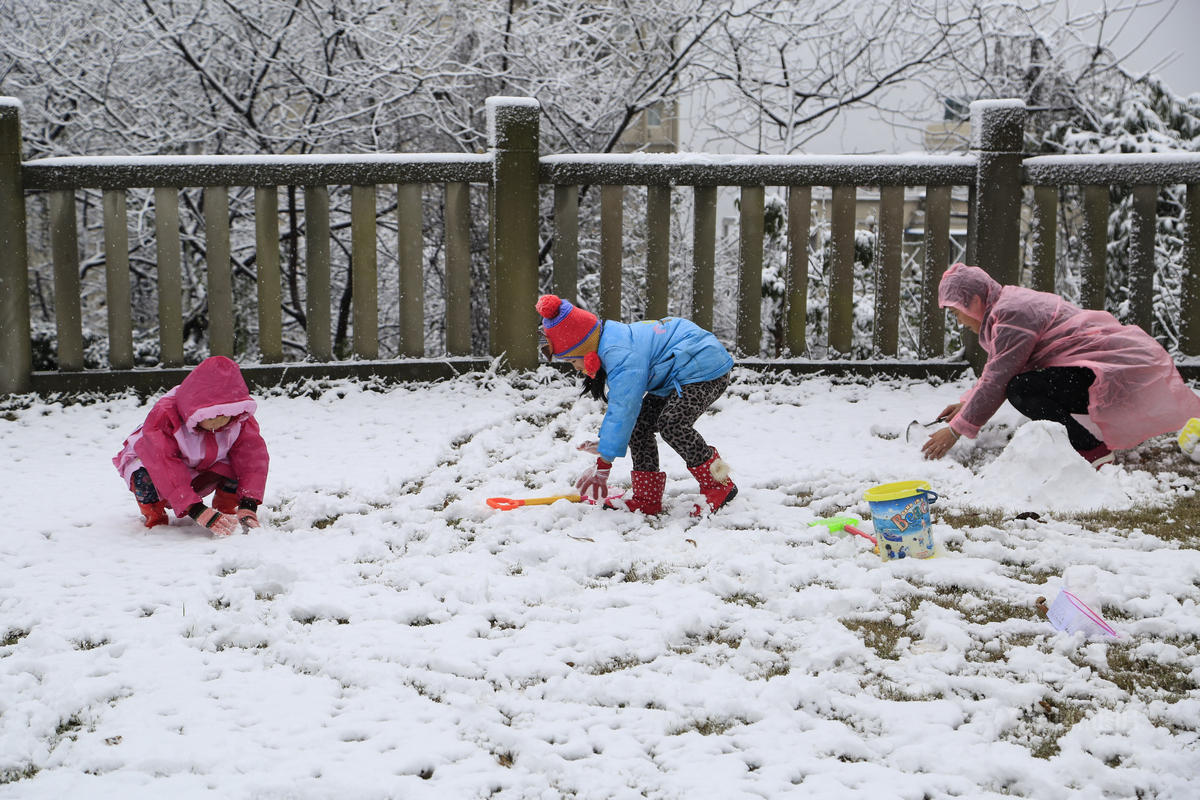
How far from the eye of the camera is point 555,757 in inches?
90.7

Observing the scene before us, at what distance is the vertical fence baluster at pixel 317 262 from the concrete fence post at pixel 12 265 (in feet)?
4.72

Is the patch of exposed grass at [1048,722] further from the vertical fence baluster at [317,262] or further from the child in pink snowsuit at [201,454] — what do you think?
the vertical fence baluster at [317,262]

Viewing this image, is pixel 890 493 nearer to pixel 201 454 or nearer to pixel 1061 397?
pixel 1061 397

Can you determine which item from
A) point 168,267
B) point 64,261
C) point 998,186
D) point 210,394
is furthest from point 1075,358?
point 64,261

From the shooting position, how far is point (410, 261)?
5836 mm

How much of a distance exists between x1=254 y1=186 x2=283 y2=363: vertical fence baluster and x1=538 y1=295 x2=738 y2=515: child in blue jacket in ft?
7.72

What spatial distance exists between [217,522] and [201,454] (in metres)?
0.28

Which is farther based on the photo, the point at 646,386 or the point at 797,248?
the point at 797,248

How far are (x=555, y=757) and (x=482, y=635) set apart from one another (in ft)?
2.44

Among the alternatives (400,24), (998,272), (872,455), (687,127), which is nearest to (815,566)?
(872,455)

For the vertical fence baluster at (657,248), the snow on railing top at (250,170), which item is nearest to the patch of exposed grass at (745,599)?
the vertical fence baluster at (657,248)

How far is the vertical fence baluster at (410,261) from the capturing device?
19.0 feet

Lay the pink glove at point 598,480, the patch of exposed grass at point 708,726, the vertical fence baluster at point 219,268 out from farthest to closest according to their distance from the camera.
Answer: the vertical fence baluster at point 219,268 < the pink glove at point 598,480 < the patch of exposed grass at point 708,726

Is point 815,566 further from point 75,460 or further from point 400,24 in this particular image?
point 400,24
